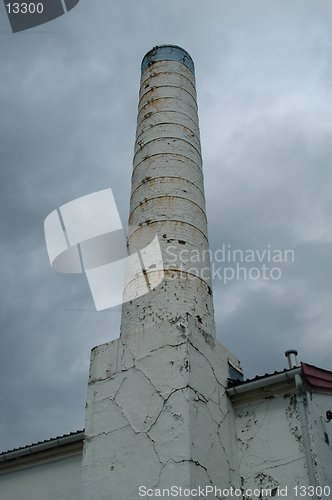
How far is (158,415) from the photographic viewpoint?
6410mm

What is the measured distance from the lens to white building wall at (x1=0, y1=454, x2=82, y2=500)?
820 centimetres

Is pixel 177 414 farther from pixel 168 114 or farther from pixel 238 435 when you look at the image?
pixel 168 114

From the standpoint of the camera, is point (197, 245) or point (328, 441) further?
point (197, 245)

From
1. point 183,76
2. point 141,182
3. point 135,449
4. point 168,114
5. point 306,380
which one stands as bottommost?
point 135,449

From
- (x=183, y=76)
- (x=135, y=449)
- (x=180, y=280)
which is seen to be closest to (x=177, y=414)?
(x=135, y=449)

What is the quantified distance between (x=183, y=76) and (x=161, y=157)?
297cm

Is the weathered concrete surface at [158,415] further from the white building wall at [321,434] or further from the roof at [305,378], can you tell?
the white building wall at [321,434]

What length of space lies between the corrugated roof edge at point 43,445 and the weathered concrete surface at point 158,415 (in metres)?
1.40

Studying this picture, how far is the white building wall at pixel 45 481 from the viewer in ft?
26.9

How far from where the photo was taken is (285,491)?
6141 mm

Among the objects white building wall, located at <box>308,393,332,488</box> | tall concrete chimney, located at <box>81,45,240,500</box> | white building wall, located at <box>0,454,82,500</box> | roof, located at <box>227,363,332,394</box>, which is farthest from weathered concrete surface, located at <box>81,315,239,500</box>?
white building wall, located at <box>0,454,82,500</box>

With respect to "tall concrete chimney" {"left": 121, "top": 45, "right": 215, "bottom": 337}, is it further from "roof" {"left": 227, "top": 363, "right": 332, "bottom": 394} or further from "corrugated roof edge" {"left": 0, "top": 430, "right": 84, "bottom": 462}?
"corrugated roof edge" {"left": 0, "top": 430, "right": 84, "bottom": 462}

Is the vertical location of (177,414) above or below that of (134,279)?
below

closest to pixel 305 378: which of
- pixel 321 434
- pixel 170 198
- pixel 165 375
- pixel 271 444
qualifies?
pixel 321 434
